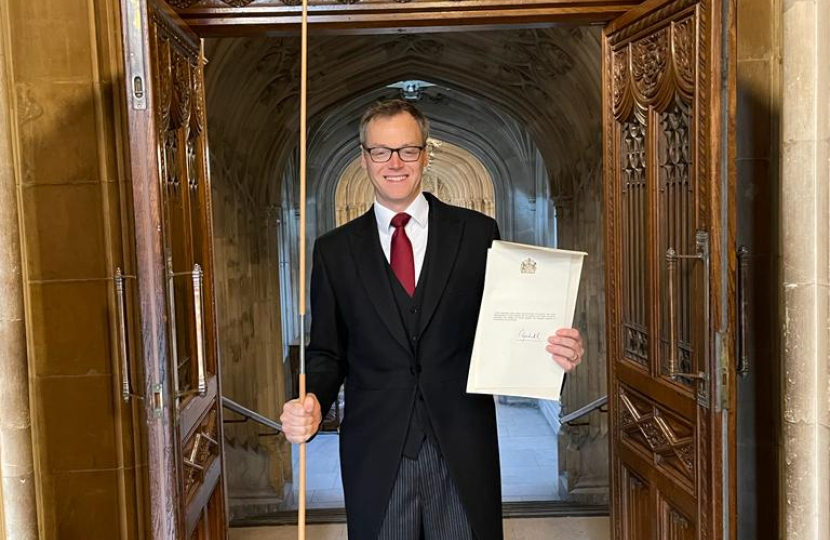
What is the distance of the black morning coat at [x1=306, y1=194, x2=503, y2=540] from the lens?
2.19 metres

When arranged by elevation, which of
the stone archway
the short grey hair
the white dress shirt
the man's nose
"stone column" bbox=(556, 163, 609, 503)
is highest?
the stone archway

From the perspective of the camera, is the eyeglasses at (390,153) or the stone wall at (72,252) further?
the stone wall at (72,252)

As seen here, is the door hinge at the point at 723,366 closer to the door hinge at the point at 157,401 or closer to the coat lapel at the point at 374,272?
the coat lapel at the point at 374,272

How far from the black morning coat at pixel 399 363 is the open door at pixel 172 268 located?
1.39ft

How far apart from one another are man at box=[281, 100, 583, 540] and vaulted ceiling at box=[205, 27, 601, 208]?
3.81 meters

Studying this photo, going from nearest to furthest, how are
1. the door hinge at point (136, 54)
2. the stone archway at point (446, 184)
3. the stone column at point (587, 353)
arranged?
the door hinge at point (136, 54), the stone column at point (587, 353), the stone archway at point (446, 184)

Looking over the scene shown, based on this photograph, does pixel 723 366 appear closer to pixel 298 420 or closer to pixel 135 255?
pixel 298 420

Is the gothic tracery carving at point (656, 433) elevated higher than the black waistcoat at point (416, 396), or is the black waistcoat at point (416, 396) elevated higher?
the black waistcoat at point (416, 396)

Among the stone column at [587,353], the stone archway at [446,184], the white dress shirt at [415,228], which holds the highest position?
the stone archway at [446,184]

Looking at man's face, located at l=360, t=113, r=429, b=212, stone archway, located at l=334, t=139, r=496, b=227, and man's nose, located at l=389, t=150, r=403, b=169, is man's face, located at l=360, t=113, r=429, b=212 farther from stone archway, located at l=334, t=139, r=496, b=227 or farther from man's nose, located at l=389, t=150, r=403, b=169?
stone archway, located at l=334, t=139, r=496, b=227

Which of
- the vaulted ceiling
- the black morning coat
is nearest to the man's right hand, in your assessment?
the black morning coat

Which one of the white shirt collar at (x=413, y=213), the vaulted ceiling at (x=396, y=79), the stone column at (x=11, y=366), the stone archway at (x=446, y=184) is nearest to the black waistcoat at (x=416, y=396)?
the white shirt collar at (x=413, y=213)

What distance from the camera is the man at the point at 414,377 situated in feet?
7.17

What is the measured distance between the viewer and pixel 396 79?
888 cm
